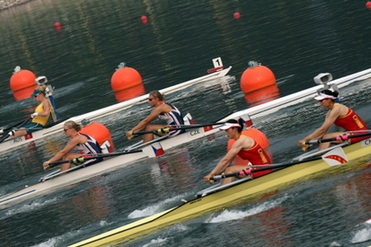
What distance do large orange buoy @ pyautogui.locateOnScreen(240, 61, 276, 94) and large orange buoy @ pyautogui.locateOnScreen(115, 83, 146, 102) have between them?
5.35 m

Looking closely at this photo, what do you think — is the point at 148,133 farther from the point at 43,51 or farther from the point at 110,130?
the point at 43,51

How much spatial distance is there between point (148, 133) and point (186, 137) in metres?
0.98

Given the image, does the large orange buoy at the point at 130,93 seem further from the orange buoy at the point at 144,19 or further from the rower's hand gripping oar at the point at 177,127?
the orange buoy at the point at 144,19

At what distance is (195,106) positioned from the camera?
21.9m

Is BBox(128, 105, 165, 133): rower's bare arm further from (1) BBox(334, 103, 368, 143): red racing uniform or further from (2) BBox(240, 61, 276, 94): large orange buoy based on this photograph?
(1) BBox(334, 103, 368, 143): red racing uniform

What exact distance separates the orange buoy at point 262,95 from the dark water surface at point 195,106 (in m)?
0.18

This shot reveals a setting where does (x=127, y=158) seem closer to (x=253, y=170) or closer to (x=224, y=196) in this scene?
(x=224, y=196)

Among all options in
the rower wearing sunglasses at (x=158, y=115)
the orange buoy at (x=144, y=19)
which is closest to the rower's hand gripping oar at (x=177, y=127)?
the rower wearing sunglasses at (x=158, y=115)

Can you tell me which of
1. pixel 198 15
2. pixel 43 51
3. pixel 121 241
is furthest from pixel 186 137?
pixel 43 51

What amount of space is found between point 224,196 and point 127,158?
17.2 ft

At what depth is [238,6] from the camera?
40.4m

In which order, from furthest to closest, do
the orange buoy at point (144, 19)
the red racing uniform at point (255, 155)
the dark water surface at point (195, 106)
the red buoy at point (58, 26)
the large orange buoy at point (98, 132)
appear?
the red buoy at point (58, 26), the orange buoy at point (144, 19), the large orange buoy at point (98, 132), the red racing uniform at point (255, 155), the dark water surface at point (195, 106)

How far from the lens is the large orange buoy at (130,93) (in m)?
26.1

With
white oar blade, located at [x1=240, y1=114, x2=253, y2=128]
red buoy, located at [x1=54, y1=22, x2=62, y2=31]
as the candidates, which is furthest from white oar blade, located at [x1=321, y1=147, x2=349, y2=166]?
red buoy, located at [x1=54, y1=22, x2=62, y2=31]
